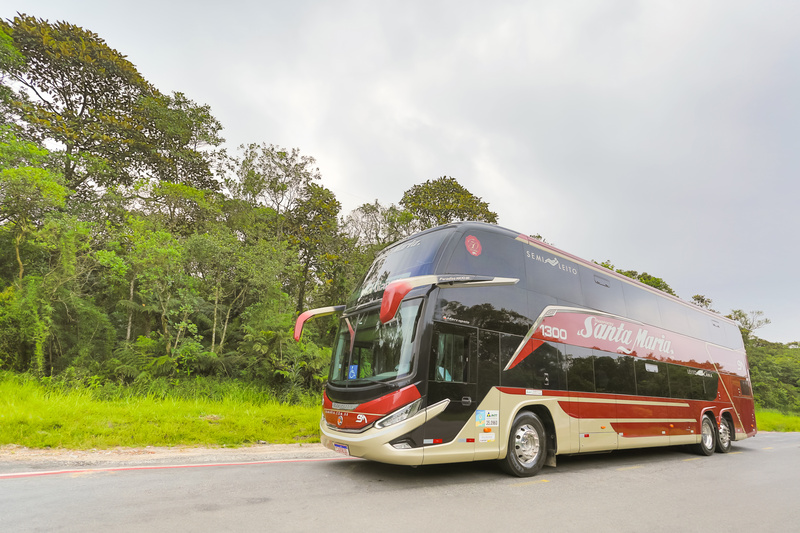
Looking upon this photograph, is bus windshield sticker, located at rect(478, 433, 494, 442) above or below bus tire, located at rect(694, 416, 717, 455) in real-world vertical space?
above

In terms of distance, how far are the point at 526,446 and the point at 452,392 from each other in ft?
6.63

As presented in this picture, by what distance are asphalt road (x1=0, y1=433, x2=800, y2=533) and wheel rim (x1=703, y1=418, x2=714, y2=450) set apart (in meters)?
4.01

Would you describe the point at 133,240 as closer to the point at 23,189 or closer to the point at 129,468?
the point at 23,189

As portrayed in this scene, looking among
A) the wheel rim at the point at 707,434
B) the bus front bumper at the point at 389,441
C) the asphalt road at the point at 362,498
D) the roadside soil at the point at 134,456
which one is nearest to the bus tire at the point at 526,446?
the asphalt road at the point at 362,498

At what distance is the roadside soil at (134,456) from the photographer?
6660mm

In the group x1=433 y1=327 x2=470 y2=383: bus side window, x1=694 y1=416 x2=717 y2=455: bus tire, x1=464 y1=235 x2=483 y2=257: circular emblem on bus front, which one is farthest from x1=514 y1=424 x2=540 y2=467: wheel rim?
x1=694 y1=416 x2=717 y2=455: bus tire

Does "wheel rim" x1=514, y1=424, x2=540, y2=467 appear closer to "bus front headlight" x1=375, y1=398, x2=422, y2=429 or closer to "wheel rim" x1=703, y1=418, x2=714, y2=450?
"bus front headlight" x1=375, y1=398, x2=422, y2=429

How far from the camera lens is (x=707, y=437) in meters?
11.9

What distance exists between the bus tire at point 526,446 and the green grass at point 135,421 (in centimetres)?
551

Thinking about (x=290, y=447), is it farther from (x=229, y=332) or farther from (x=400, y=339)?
(x=229, y=332)

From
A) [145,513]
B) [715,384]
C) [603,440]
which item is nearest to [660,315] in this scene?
[715,384]

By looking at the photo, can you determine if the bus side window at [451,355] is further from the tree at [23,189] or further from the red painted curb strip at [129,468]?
the tree at [23,189]

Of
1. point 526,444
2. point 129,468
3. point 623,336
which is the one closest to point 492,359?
point 526,444

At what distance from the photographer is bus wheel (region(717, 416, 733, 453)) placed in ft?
40.2
